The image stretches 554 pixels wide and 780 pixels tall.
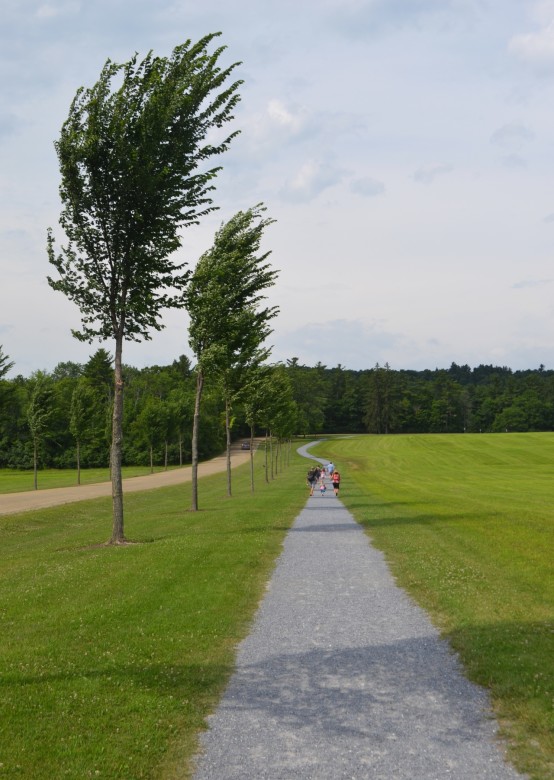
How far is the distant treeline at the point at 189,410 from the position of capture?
7919cm

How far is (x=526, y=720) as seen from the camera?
254 inches

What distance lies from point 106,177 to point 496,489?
36434mm

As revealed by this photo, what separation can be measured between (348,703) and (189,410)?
85573 mm

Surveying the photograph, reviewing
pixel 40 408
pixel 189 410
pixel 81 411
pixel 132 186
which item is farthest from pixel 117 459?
pixel 189 410

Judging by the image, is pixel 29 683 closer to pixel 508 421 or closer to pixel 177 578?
pixel 177 578

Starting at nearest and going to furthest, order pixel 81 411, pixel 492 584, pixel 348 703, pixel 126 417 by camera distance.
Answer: pixel 348 703, pixel 492 584, pixel 81 411, pixel 126 417

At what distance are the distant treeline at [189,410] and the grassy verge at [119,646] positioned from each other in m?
38.8

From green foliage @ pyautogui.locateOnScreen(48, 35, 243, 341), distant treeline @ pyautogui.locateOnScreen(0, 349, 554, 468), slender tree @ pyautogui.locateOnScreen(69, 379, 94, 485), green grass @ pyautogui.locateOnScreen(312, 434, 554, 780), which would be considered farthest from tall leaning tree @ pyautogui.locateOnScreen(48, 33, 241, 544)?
slender tree @ pyautogui.locateOnScreen(69, 379, 94, 485)

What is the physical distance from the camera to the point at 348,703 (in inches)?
271

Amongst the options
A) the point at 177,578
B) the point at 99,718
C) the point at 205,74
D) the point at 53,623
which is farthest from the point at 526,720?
the point at 205,74

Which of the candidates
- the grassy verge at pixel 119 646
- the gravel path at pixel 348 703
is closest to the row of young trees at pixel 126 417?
the grassy verge at pixel 119 646

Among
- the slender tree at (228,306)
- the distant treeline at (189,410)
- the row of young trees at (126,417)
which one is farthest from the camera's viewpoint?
the distant treeline at (189,410)

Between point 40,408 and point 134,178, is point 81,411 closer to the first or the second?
point 40,408

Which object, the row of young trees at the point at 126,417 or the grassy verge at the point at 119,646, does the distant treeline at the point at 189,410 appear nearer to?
the row of young trees at the point at 126,417
